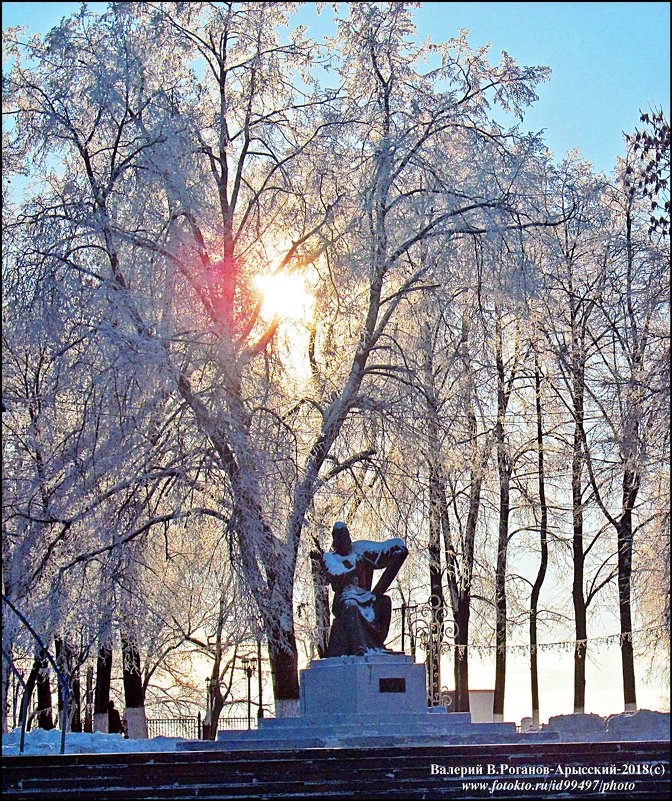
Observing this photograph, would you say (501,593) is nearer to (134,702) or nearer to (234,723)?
(134,702)

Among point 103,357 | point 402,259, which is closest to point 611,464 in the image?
point 402,259

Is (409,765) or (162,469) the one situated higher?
(162,469)

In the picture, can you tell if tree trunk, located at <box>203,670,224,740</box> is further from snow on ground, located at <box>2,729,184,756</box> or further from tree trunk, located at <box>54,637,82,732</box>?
snow on ground, located at <box>2,729,184,756</box>

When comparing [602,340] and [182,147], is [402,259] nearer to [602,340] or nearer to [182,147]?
[182,147]

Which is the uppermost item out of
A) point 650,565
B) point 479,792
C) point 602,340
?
point 602,340

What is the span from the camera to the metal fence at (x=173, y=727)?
3400 cm

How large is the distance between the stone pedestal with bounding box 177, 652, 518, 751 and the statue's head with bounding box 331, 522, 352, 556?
1.76 metres

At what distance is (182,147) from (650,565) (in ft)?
35.4

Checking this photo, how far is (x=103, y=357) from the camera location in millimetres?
18297

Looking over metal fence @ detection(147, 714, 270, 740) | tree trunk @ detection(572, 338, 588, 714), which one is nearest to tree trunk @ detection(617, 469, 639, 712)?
tree trunk @ detection(572, 338, 588, 714)

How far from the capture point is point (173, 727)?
35.9 metres

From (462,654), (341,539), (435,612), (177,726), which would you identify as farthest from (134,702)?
(177,726)

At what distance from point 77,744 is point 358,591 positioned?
481cm

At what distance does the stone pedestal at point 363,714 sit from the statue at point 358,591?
348 mm
